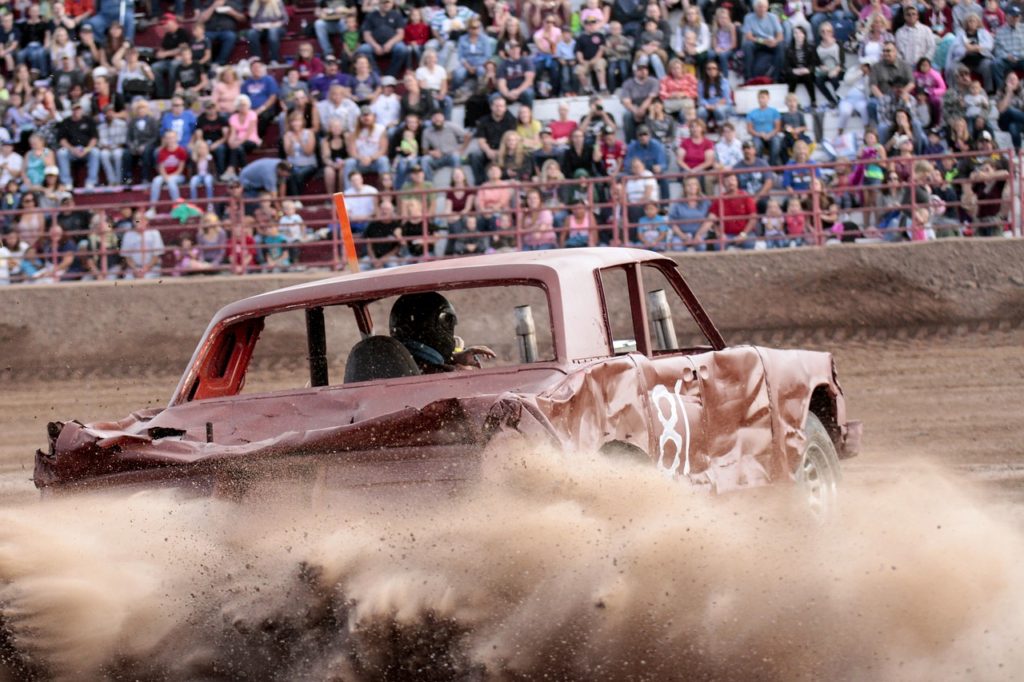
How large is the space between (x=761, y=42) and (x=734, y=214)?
2.81 m

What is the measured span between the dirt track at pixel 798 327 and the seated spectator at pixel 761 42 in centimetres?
346

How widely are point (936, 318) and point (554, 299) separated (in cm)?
998

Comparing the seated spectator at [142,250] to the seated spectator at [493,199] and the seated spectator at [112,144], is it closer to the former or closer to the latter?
the seated spectator at [112,144]

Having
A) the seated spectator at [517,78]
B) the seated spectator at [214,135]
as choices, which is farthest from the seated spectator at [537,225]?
the seated spectator at [214,135]

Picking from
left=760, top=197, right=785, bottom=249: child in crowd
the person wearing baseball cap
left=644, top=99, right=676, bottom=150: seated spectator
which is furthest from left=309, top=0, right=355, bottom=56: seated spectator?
the person wearing baseball cap

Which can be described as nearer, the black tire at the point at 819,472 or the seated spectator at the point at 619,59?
the black tire at the point at 819,472

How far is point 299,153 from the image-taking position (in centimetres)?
1772

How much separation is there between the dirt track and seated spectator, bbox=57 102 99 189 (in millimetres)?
3298

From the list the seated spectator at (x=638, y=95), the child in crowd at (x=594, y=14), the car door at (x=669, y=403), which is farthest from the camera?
the child in crowd at (x=594, y=14)

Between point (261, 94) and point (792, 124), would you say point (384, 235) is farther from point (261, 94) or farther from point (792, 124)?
point (792, 124)

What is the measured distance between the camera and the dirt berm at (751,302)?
1466 cm

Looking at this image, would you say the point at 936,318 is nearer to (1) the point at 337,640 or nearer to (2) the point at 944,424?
(2) the point at 944,424

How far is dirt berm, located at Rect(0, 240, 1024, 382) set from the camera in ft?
48.1

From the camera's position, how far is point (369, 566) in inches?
177
